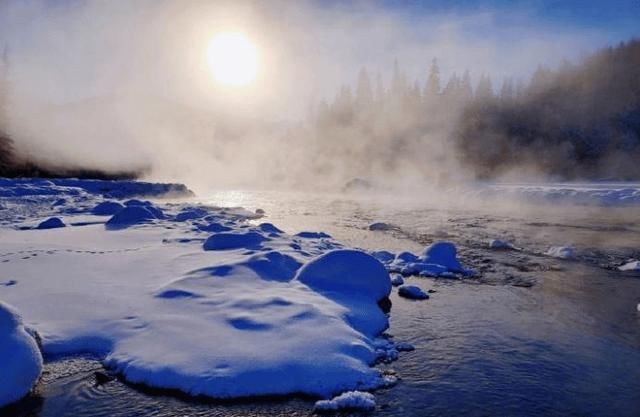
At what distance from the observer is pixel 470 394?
6.32m

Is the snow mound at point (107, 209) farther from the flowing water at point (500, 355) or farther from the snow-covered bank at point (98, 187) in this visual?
the flowing water at point (500, 355)

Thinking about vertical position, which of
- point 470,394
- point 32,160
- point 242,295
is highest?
point 32,160

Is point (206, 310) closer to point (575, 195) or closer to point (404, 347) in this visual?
point (404, 347)

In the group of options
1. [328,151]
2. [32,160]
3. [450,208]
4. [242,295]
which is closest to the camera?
[242,295]

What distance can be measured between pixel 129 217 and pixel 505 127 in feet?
188

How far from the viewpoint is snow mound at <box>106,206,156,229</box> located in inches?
690

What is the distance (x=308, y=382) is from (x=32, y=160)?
50555 millimetres

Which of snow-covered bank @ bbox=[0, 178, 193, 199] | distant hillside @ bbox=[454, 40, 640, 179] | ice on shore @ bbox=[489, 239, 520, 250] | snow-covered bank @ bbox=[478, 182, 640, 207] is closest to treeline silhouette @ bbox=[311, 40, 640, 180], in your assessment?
distant hillside @ bbox=[454, 40, 640, 179]

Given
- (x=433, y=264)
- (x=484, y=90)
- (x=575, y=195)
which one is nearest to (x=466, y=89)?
(x=484, y=90)

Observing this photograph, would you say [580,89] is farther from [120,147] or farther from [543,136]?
[120,147]

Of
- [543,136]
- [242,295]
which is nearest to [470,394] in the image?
[242,295]

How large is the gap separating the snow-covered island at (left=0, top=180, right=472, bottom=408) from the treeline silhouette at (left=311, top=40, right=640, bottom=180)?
44864mm

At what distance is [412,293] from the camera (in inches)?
423

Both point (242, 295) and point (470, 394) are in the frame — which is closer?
point (470, 394)
